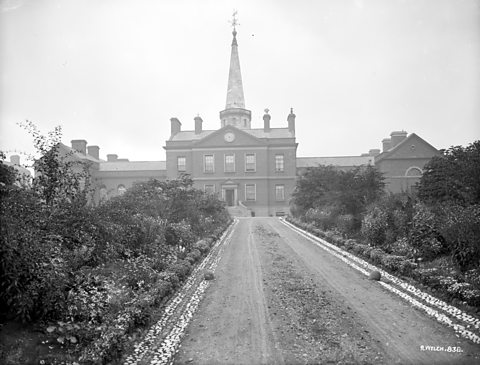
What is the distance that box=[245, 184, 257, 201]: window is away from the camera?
4497 cm

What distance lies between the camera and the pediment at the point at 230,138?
44.9m

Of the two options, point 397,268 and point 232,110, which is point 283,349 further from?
point 232,110

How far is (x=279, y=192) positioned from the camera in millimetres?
45188

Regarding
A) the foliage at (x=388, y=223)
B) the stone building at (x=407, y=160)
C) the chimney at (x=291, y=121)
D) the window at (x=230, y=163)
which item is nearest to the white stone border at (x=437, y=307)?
the foliage at (x=388, y=223)

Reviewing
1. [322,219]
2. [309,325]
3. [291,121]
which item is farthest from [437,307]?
[291,121]

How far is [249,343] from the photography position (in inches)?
214

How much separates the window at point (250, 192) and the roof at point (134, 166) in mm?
12546

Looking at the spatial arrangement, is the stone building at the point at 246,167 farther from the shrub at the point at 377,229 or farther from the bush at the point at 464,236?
the bush at the point at 464,236

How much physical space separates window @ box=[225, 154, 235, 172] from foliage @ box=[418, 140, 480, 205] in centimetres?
3168

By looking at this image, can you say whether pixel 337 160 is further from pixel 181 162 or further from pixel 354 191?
pixel 354 191

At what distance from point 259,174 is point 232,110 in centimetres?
1105

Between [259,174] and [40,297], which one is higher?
[259,174]

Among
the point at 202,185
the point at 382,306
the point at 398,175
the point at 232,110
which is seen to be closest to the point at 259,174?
the point at 202,185

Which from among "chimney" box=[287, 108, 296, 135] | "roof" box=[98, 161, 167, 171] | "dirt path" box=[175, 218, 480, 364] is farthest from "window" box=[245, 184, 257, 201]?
"dirt path" box=[175, 218, 480, 364]
